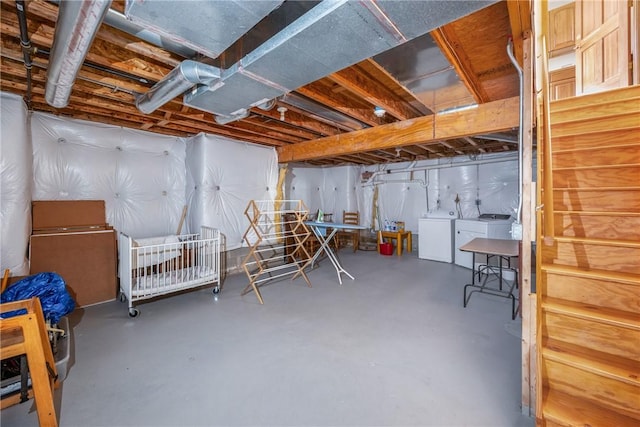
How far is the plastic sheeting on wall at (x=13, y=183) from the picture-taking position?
2.38m

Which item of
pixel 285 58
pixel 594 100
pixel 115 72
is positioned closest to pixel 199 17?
pixel 285 58

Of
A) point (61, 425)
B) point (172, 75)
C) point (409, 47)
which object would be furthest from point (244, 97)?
point (61, 425)

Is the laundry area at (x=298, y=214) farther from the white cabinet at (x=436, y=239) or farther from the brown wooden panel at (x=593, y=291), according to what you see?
the white cabinet at (x=436, y=239)

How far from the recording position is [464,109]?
2795mm

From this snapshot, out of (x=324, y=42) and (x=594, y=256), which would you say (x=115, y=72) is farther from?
(x=594, y=256)

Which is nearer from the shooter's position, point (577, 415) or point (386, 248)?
point (577, 415)

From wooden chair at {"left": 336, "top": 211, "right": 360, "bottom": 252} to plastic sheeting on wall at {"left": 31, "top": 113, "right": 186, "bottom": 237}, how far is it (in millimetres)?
3879

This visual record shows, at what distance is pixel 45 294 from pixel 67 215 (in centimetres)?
117

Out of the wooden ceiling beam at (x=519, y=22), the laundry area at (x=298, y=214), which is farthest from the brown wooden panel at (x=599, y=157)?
the wooden ceiling beam at (x=519, y=22)

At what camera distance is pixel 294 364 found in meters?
2.00

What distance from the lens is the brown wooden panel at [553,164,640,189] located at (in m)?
1.74

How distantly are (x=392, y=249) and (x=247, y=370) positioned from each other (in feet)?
15.1

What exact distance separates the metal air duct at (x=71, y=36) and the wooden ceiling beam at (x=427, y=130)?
287cm

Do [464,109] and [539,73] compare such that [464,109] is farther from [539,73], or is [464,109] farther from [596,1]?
[596,1]
